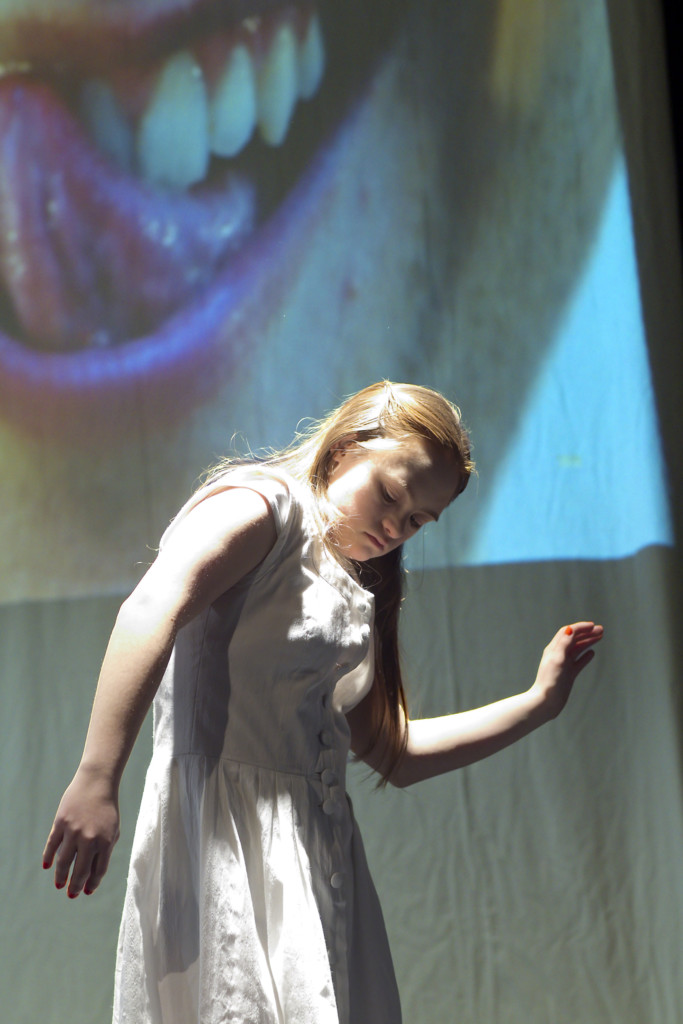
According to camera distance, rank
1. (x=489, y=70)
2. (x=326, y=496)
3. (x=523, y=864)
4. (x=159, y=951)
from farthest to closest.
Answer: (x=489, y=70)
(x=523, y=864)
(x=326, y=496)
(x=159, y=951)

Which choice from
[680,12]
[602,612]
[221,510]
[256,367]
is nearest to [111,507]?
[256,367]

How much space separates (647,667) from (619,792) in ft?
0.62

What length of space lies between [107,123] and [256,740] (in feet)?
3.90

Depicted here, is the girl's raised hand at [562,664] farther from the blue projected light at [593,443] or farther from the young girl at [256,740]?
the blue projected light at [593,443]

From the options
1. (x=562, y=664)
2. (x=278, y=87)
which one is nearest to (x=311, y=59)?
(x=278, y=87)

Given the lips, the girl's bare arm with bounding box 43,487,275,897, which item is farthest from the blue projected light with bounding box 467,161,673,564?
the girl's bare arm with bounding box 43,487,275,897

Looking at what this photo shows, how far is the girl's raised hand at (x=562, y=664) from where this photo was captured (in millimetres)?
942

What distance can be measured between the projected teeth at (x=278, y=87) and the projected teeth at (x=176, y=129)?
92 millimetres

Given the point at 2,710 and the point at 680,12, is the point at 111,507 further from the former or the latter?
the point at 680,12

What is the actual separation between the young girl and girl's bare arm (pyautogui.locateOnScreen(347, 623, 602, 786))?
0.35 feet

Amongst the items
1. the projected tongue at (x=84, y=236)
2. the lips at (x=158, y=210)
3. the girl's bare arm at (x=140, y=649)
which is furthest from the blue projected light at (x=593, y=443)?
the girl's bare arm at (x=140, y=649)

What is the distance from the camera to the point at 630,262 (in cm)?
156

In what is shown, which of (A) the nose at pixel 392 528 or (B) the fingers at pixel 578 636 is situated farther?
(B) the fingers at pixel 578 636

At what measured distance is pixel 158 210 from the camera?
155cm
